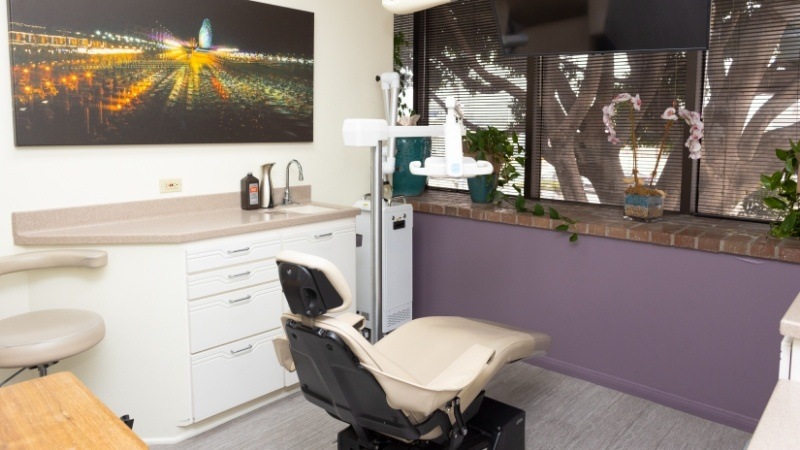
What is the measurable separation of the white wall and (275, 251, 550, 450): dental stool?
54.0 inches

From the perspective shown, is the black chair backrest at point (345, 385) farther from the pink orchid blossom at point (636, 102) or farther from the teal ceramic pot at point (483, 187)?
the teal ceramic pot at point (483, 187)

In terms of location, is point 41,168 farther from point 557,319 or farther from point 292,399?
point 557,319

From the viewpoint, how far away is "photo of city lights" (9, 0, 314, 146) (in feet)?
9.32

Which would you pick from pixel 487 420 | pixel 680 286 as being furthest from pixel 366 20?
pixel 487 420

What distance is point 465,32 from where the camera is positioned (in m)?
4.59

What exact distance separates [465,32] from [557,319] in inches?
82.7

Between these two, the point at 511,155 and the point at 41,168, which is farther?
the point at 511,155

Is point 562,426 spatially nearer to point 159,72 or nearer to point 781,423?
point 781,423

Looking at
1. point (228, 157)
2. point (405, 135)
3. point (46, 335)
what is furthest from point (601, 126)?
point (46, 335)

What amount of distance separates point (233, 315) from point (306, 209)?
85cm

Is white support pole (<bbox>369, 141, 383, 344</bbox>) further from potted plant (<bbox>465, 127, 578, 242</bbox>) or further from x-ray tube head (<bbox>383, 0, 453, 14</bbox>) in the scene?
potted plant (<bbox>465, 127, 578, 242</bbox>)

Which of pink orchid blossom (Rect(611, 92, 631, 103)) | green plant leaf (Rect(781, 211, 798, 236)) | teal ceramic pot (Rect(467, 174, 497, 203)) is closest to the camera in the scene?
green plant leaf (Rect(781, 211, 798, 236))

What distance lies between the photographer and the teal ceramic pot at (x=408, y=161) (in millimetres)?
4469

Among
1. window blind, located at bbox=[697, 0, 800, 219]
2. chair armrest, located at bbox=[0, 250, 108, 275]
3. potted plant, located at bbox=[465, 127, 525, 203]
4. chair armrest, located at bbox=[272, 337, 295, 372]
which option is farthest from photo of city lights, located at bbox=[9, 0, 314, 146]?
window blind, located at bbox=[697, 0, 800, 219]
